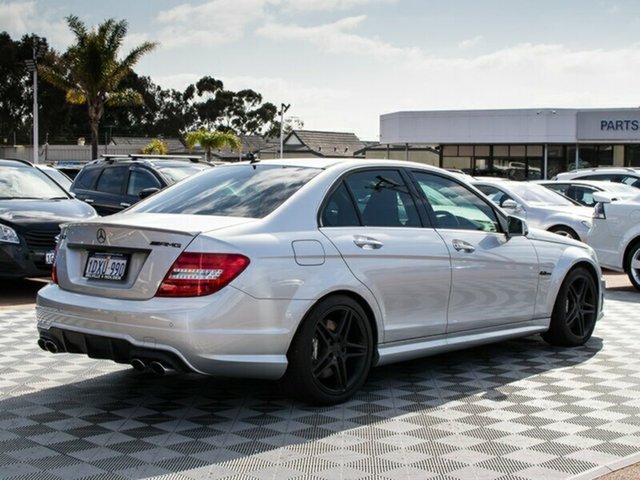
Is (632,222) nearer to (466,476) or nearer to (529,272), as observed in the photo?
(529,272)

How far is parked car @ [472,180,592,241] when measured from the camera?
16.1m

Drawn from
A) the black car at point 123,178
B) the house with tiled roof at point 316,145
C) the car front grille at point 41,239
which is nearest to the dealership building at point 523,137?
the house with tiled roof at point 316,145

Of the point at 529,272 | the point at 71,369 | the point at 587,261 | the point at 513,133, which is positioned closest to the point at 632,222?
the point at 587,261

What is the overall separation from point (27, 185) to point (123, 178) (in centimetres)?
330

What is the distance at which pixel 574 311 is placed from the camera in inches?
329

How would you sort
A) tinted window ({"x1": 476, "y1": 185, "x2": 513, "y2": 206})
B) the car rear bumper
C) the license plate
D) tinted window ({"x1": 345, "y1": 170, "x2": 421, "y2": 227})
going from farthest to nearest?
tinted window ({"x1": 476, "y1": 185, "x2": 513, "y2": 206})
tinted window ({"x1": 345, "y1": 170, "x2": 421, "y2": 227})
the license plate
the car rear bumper

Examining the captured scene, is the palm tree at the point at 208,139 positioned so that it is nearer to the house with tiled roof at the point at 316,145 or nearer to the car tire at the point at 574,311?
the house with tiled roof at the point at 316,145

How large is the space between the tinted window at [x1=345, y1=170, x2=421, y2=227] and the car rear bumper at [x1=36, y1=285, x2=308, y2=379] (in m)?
1.06

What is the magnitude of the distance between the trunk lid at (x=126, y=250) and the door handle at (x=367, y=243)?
80cm

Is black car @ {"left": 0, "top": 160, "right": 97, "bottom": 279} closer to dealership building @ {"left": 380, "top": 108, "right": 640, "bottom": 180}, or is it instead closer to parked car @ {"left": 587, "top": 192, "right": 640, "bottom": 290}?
parked car @ {"left": 587, "top": 192, "right": 640, "bottom": 290}

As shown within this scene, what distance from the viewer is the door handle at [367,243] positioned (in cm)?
623

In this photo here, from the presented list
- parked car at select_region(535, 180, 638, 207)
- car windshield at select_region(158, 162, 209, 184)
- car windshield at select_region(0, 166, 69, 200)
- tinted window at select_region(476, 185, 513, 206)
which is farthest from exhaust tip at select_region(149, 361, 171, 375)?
parked car at select_region(535, 180, 638, 207)

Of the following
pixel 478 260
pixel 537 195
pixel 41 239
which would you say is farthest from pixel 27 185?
pixel 537 195

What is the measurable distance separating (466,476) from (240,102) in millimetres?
105048
